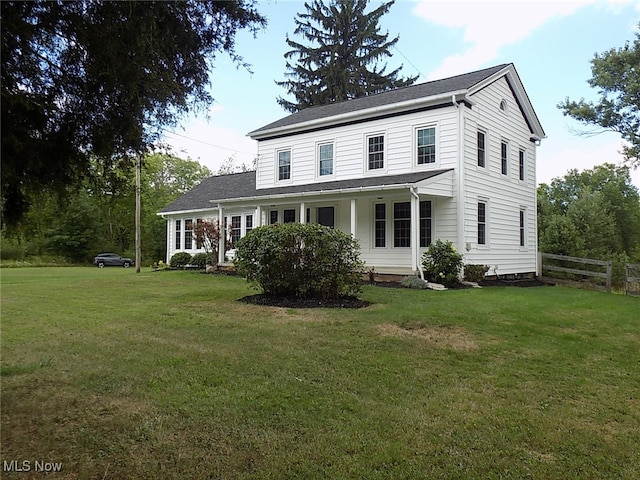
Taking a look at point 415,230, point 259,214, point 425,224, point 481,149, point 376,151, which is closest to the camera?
point 415,230

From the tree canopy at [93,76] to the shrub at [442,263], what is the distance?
1009 centimetres

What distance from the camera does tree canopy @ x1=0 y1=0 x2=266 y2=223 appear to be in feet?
10.7

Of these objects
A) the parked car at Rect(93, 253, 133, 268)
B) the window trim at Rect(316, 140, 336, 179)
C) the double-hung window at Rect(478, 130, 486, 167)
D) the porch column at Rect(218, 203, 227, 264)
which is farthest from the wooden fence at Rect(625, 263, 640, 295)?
the parked car at Rect(93, 253, 133, 268)

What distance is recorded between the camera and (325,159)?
1748 centimetres

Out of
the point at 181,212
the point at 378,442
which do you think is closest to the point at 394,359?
the point at 378,442

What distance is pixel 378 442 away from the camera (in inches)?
127

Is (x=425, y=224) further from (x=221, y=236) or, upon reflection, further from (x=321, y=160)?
(x=221, y=236)

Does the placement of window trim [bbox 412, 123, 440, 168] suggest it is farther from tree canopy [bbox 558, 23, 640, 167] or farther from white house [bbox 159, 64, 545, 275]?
tree canopy [bbox 558, 23, 640, 167]

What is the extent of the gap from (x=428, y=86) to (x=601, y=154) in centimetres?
2389

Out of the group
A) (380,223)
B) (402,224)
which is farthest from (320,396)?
(380,223)

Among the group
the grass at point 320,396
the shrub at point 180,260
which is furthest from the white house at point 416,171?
the grass at point 320,396

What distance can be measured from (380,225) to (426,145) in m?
3.13

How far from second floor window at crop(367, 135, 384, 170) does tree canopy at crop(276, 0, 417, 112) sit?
1792 centimetres

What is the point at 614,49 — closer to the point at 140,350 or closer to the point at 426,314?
the point at 426,314
